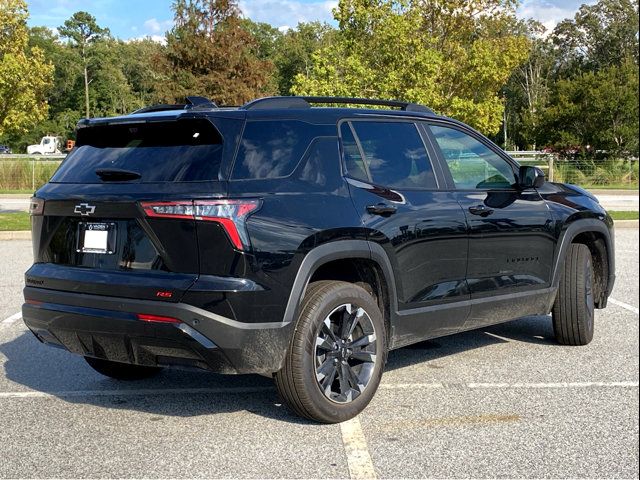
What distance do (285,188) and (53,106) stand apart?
82536mm

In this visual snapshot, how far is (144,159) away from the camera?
15.1 ft

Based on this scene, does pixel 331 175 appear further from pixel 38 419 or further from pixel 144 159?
pixel 38 419

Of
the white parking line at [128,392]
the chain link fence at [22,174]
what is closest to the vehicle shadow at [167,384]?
the white parking line at [128,392]

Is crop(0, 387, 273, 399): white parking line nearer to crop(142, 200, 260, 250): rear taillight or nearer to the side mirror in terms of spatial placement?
crop(142, 200, 260, 250): rear taillight

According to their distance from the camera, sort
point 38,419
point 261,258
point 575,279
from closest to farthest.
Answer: point 261,258 → point 38,419 → point 575,279

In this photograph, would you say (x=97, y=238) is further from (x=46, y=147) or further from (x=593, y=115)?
(x=46, y=147)

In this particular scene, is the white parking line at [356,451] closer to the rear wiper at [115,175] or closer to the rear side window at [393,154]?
the rear side window at [393,154]

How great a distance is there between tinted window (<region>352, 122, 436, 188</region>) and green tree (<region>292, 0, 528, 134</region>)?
19.3 metres

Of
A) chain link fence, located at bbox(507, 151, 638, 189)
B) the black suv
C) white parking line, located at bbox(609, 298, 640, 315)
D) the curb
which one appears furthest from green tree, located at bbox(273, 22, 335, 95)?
the black suv

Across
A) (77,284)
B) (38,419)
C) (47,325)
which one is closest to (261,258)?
(77,284)

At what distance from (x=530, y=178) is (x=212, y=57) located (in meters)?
28.1

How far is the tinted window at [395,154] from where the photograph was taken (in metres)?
5.12

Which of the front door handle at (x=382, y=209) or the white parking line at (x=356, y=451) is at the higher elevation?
the front door handle at (x=382, y=209)

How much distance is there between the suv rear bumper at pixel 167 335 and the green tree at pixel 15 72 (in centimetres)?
2392
